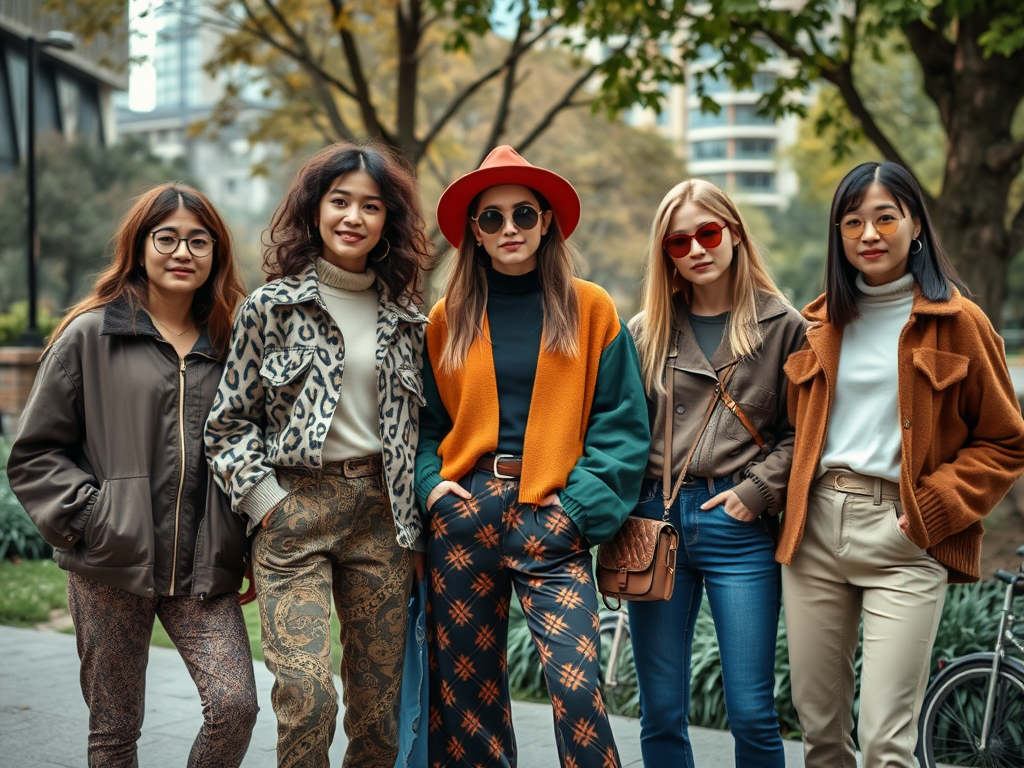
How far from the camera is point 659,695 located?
355cm

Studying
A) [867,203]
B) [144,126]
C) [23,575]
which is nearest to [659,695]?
[867,203]

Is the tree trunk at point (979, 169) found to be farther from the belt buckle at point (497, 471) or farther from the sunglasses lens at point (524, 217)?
the belt buckle at point (497, 471)

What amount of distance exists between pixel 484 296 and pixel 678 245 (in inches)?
26.8

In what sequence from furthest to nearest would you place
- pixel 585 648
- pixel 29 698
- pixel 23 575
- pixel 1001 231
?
pixel 23 575 → pixel 1001 231 → pixel 29 698 → pixel 585 648

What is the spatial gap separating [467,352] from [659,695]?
1.31 metres

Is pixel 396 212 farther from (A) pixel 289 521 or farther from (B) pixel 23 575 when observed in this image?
(B) pixel 23 575

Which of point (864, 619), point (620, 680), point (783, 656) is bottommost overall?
point (620, 680)

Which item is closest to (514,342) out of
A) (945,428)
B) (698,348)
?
(698,348)

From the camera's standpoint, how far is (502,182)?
355cm

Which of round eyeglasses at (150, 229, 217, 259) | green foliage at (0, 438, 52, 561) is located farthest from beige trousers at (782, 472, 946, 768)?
green foliage at (0, 438, 52, 561)

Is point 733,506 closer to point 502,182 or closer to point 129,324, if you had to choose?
point 502,182

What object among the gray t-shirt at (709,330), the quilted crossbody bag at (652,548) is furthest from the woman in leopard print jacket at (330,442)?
the gray t-shirt at (709,330)

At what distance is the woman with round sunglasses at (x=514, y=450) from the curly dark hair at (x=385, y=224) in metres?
0.15

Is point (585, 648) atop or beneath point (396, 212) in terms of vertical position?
beneath
